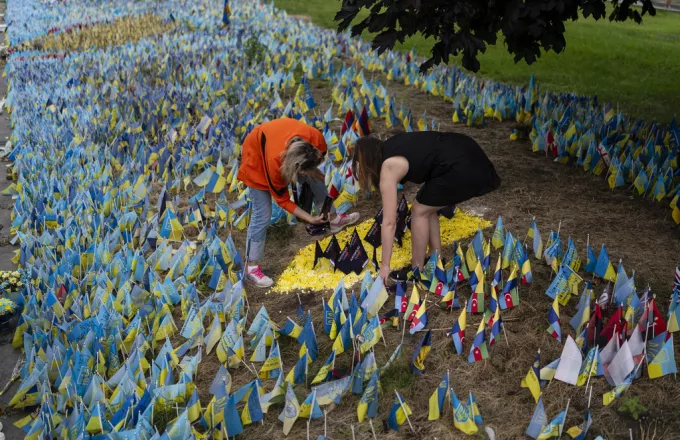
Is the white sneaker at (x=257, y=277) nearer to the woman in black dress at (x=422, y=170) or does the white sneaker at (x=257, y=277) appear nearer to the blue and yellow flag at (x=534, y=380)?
the woman in black dress at (x=422, y=170)

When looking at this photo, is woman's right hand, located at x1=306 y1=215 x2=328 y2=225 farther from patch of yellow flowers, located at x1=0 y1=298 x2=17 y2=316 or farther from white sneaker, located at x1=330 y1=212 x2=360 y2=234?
patch of yellow flowers, located at x1=0 y1=298 x2=17 y2=316

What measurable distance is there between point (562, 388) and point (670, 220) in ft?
7.47

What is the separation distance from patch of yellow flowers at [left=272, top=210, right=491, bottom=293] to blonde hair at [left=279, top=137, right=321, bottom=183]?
73cm

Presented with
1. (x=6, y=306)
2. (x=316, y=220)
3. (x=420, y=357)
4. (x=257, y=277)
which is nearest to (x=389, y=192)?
(x=316, y=220)

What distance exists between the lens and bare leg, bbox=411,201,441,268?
3801 millimetres

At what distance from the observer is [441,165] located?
370 cm

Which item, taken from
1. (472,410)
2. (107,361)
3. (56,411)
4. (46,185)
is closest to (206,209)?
(46,185)

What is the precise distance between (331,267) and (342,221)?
577 mm

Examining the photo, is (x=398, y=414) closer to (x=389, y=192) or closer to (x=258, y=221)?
(x=389, y=192)

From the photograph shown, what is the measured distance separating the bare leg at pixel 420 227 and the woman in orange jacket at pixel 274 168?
0.61 m

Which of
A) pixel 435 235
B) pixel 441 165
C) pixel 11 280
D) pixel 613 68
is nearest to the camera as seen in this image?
pixel 441 165

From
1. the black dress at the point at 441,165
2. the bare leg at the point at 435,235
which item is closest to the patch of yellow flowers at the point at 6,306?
the black dress at the point at 441,165

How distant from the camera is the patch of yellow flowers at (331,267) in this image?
419 cm

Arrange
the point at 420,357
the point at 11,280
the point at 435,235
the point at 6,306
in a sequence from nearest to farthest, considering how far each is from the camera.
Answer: the point at 420,357
the point at 6,306
the point at 435,235
the point at 11,280
